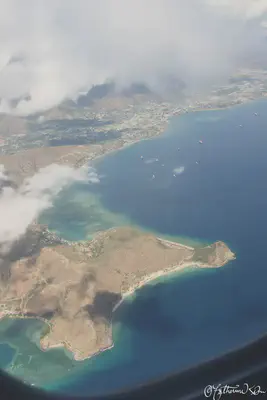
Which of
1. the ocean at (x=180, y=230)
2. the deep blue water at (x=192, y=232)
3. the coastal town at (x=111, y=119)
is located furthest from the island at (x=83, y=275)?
the coastal town at (x=111, y=119)

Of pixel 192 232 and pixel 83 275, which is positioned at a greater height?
pixel 83 275

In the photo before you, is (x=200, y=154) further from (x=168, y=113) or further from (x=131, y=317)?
(x=131, y=317)

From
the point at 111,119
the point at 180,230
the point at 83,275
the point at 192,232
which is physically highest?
the point at 83,275

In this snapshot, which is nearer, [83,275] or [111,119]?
[83,275]

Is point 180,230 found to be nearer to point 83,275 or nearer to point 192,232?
point 192,232

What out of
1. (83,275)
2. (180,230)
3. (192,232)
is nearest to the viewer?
(83,275)

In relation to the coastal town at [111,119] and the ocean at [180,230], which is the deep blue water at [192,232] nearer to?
the ocean at [180,230]

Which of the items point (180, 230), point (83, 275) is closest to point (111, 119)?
point (180, 230)
